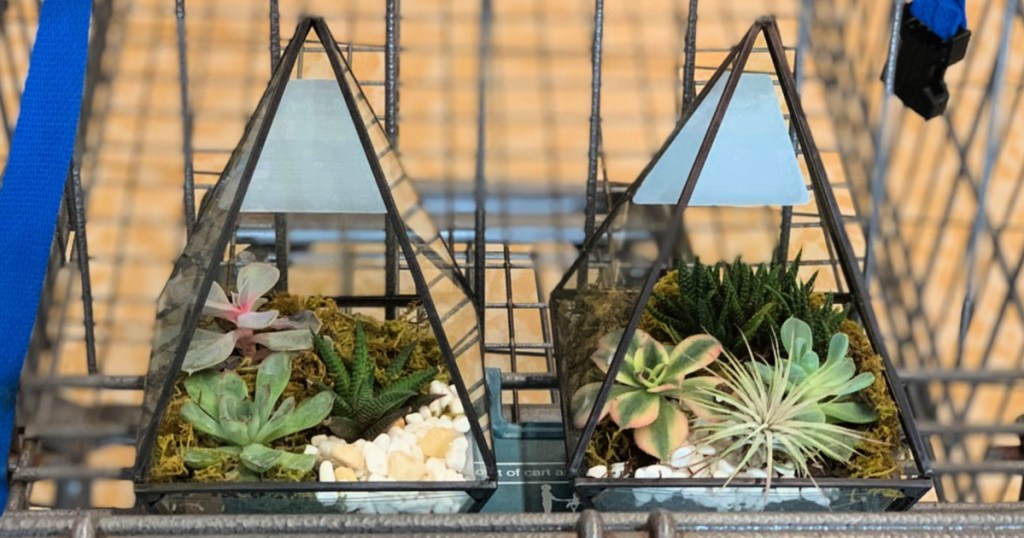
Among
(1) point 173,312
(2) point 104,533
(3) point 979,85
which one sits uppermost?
(3) point 979,85

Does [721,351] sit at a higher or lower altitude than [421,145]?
lower

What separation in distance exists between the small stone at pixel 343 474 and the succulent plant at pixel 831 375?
0.23 meters

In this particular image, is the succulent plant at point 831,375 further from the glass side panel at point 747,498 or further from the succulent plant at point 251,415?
the succulent plant at point 251,415

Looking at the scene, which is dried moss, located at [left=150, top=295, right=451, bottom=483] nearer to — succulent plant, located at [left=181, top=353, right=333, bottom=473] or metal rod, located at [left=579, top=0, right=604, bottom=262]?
succulent plant, located at [left=181, top=353, right=333, bottom=473]

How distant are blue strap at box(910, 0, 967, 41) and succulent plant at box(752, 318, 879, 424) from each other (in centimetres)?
31

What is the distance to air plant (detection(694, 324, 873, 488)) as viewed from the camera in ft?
1.92

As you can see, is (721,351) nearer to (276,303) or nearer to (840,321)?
(840,321)

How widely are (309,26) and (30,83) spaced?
0.16m

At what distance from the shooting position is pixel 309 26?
575 mm

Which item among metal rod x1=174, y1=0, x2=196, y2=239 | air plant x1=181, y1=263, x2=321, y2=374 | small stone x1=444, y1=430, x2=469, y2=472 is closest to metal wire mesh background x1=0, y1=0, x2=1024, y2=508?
metal rod x1=174, y1=0, x2=196, y2=239

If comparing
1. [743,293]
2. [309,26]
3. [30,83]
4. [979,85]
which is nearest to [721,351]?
[743,293]

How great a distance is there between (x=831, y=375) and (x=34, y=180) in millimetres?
450

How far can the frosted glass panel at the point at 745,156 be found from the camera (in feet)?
1.95

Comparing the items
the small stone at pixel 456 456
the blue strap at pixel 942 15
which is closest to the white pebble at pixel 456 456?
the small stone at pixel 456 456
